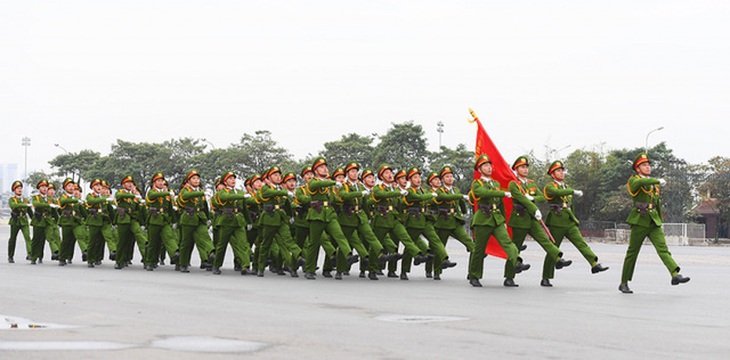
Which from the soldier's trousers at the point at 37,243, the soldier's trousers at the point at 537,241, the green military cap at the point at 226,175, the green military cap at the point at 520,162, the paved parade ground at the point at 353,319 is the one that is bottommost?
the paved parade ground at the point at 353,319

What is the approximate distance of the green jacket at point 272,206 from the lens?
17.9m

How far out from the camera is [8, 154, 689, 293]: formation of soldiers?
50.6 ft

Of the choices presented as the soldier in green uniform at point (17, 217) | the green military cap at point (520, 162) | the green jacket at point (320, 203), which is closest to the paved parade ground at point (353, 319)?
the green jacket at point (320, 203)

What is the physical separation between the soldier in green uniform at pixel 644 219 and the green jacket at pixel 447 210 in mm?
3362

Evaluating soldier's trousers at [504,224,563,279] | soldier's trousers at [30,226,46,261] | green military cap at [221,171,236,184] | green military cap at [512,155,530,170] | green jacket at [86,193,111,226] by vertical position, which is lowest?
soldier's trousers at [30,226,46,261]

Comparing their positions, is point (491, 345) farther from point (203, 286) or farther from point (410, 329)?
point (203, 286)

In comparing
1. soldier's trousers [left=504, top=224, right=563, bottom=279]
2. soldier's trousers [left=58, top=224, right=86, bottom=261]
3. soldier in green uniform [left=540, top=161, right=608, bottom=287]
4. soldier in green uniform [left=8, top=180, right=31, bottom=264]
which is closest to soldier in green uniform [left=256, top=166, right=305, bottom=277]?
soldier's trousers [left=504, top=224, right=563, bottom=279]

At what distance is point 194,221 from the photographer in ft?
63.1

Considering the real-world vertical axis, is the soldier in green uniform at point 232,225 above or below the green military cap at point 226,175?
below

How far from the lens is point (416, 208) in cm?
1738

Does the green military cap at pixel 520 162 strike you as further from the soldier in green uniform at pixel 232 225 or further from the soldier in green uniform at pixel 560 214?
the soldier in green uniform at pixel 232 225

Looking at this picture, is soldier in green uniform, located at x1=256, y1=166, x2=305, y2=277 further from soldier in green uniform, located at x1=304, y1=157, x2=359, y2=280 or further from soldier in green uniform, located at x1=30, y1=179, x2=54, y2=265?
soldier in green uniform, located at x1=30, y1=179, x2=54, y2=265

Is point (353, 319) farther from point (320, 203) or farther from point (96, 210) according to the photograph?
point (96, 210)

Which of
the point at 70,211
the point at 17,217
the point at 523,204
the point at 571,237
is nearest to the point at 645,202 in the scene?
the point at 571,237
